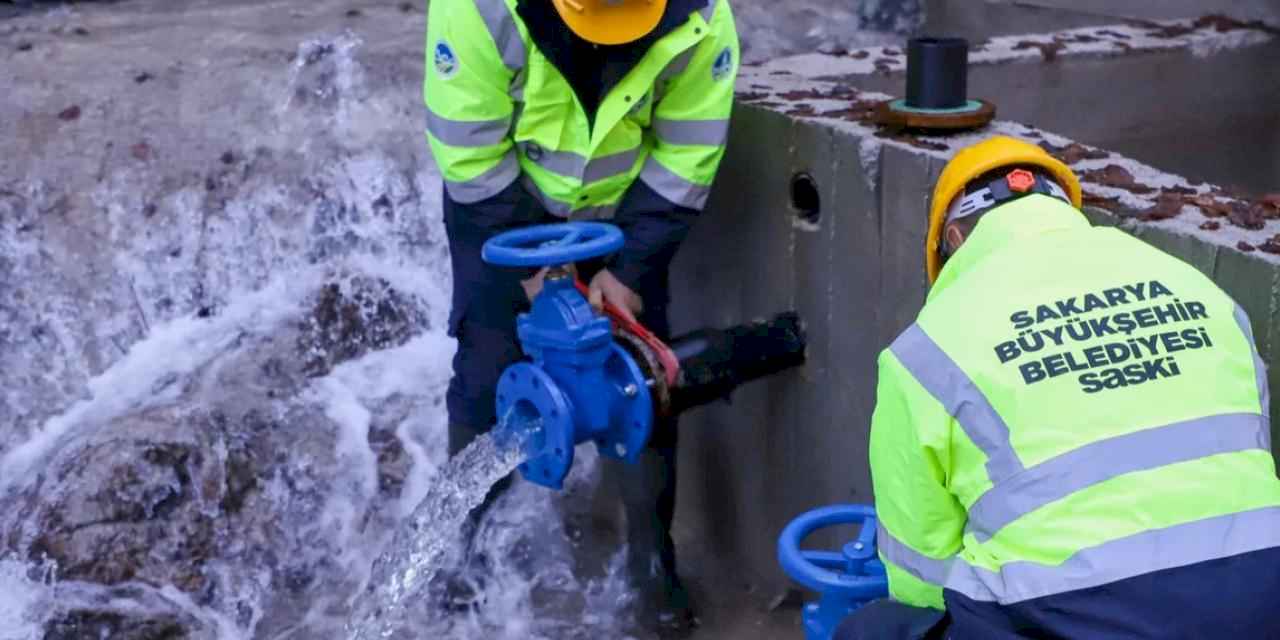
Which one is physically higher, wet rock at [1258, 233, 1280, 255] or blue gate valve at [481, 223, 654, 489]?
wet rock at [1258, 233, 1280, 255]

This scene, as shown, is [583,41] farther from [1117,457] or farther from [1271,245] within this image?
[1117,457]

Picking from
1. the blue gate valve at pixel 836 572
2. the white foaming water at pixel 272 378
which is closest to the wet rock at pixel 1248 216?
the blue gate valve at pixel 836 572

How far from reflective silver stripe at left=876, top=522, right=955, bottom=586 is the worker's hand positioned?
1.03m

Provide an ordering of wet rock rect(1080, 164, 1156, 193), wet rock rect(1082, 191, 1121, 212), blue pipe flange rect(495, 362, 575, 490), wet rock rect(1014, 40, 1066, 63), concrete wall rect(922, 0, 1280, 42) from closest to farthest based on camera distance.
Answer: wet rock rect(1082, 191, 1121, 212), wet rock rect(1080, 164, 1156, 193), blue pipe flange rect(495, 362, 575, 490), wet rock rect(1014, 40, 1066, 63), concrete wall rect(922, 0, 1280, 42)

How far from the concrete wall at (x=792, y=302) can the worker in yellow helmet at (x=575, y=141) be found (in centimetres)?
28

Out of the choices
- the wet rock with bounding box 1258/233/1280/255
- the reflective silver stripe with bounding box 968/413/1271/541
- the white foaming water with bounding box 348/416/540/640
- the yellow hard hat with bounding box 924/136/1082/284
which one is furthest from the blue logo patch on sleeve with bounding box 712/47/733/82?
the reflective silver stripe with bounding box 968/413/1271/541

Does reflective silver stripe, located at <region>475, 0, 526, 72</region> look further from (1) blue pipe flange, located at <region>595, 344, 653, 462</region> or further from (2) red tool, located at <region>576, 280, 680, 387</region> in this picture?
(1) blue pipe flange, located at <region>595, 344, 653, 462</region>

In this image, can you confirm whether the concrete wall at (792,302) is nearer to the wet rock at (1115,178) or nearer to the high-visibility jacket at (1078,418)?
the wet rock at (1115,178)

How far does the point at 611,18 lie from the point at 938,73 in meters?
0.76

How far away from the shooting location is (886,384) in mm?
1848

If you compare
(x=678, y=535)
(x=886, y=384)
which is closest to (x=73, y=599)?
(x=678, y=535)

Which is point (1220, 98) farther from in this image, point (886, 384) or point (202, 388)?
point (202, 388)

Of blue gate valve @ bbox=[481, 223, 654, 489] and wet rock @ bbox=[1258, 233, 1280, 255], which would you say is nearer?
wet rock @ bbox=[1258, 233, 1280, 255]

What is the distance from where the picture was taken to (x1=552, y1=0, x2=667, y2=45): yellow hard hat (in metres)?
2.65
